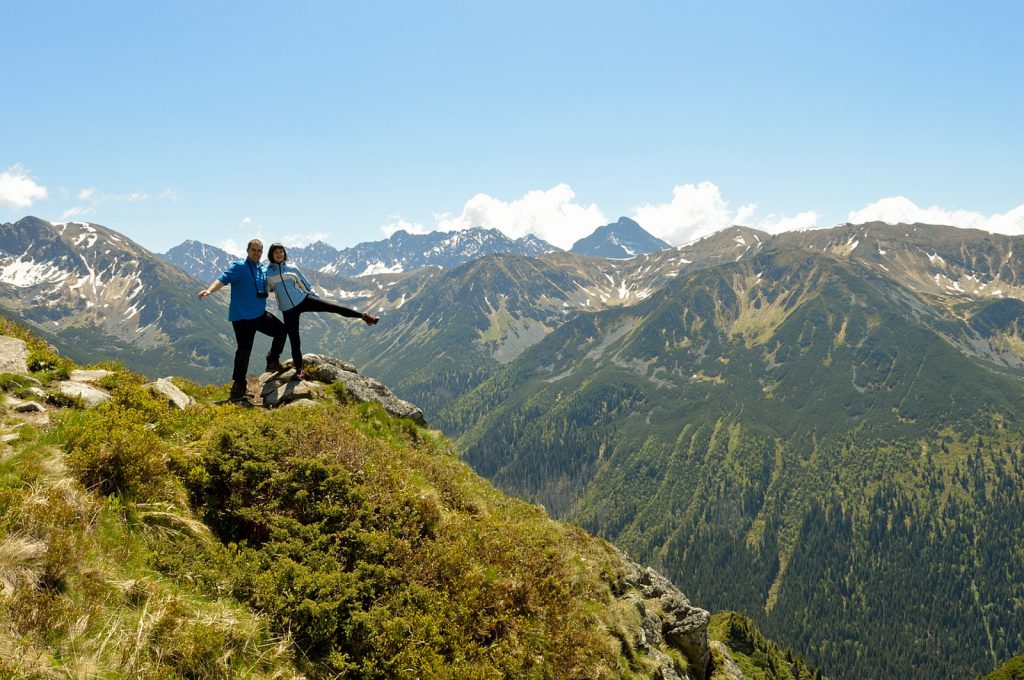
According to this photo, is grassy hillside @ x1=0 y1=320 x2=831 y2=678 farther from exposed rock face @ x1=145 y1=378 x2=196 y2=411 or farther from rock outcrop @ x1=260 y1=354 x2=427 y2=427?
rock outcrop @ x1=260 y1=354 x2=427 y2=427

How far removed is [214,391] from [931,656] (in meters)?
270

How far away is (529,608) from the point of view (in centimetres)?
1027

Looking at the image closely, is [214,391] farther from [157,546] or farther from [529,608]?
[529,608]

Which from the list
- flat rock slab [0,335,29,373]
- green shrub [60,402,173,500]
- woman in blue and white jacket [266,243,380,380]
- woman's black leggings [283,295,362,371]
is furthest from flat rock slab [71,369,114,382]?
woman's black leggings [283,295,362,371]

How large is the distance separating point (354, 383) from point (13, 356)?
9709 millimetres

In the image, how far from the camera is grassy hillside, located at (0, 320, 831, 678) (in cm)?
606

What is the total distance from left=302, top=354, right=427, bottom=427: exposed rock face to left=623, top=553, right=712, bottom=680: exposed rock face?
34.3 feet

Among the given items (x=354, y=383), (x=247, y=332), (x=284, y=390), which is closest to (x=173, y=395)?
(x=247, y=332)

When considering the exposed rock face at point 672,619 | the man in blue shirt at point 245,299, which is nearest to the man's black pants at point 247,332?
the man in blue shirt at point 245,299

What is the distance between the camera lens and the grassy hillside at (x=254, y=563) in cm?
606

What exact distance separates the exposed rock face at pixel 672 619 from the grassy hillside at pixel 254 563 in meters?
3.64

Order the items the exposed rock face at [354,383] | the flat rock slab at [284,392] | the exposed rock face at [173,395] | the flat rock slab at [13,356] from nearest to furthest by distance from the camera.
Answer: the flat rock slab at [13,356]
the exposed rock face at [173,395]
the flat rock slab at [284,392]
the exposed rock face at [354,383]

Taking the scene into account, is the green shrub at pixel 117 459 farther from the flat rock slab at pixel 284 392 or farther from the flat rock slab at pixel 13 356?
the flat rock slab at pixel 284 392

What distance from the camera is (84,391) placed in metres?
11.8
